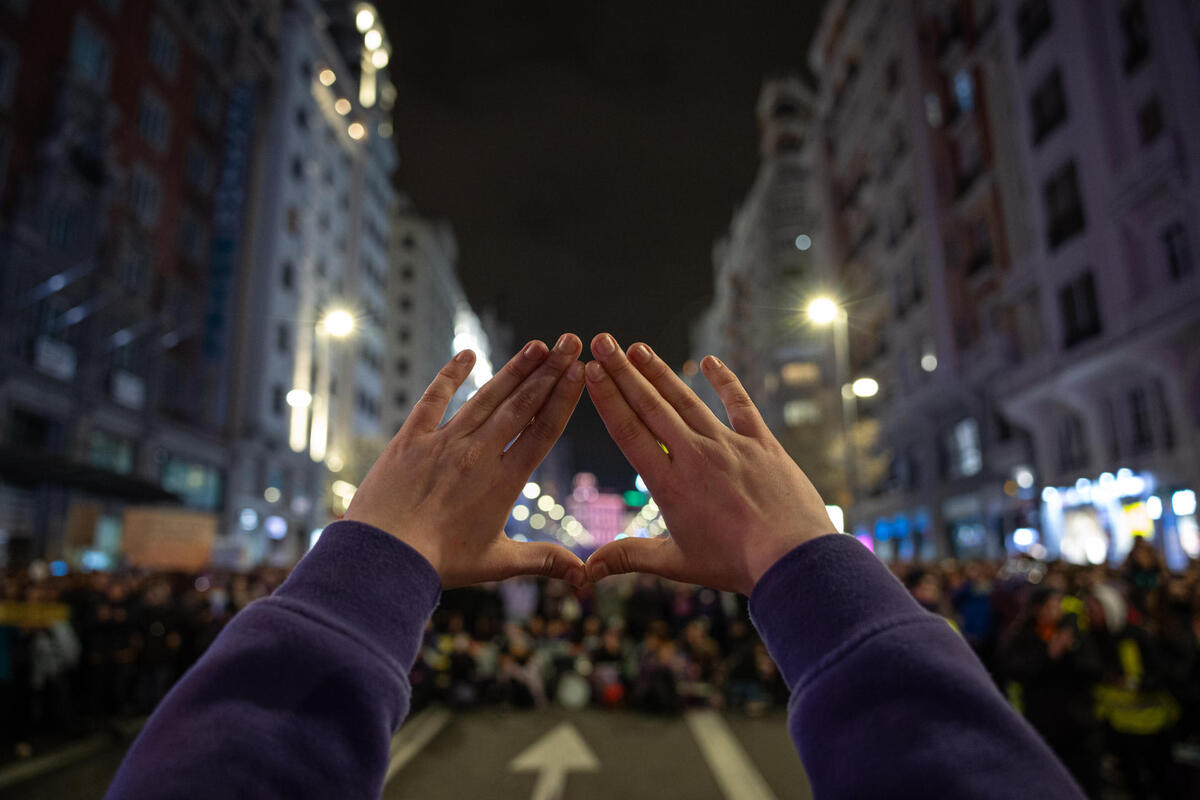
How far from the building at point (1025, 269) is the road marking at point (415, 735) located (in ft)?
48.3

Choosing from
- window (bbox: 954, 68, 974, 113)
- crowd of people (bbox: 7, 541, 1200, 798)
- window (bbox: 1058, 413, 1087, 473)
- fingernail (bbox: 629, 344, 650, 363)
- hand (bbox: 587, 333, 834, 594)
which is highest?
window (bbox: 954, 68, 974, 113)

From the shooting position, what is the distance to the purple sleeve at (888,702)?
1.04 m

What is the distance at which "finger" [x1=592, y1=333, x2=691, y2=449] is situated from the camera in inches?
64.9

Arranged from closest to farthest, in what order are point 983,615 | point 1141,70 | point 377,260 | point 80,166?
point 983,615, point 1141,70, point 80,166, point 377,260

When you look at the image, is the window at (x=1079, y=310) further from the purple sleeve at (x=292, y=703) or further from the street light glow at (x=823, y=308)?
the purple sleeve at (x=292, y=703)

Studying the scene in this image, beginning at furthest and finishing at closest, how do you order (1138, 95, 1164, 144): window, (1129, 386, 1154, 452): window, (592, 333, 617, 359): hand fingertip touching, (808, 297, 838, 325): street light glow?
1. (1129, 386, 1154, 452): window
2. (1138, 95, 1164, 144): window
3. (808, 297, 838, 325): street light glow
4. (592, 333, 617, 359): hand fingertip touching

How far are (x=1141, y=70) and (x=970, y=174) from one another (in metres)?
13.8

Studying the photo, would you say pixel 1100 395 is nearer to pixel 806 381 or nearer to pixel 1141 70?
pixel 1141 70

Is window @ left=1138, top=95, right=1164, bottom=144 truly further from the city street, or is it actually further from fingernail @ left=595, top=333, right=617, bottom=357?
fingernail @ left=595, top=333, right=617, bottom=357

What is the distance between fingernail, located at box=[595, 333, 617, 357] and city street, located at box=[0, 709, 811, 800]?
8710mm

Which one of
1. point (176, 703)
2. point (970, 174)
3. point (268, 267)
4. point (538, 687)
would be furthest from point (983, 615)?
point (268, 267)

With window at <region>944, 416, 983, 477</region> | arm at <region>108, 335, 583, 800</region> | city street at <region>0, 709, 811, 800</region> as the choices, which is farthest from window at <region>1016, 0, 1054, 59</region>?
arm at <region>108, 335, 583, 800</region>

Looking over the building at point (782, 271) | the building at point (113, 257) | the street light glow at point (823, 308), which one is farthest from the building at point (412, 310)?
the street light glow at point (823, 308)

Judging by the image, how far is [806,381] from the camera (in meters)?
75.8
